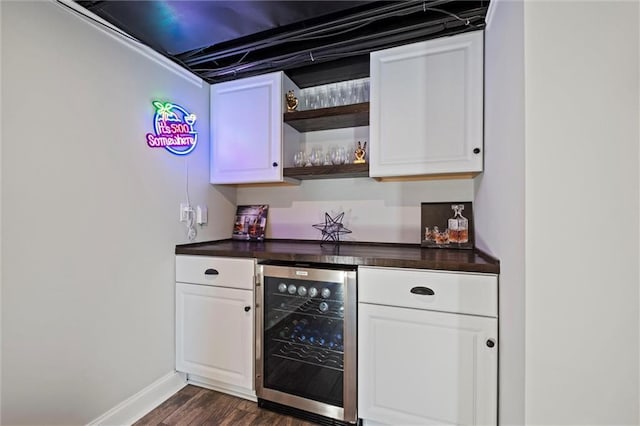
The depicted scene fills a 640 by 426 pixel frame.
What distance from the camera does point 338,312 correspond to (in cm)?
153

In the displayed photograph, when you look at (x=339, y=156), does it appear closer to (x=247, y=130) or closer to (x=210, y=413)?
(x=247, y=130)

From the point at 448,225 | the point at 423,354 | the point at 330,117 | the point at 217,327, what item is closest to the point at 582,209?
the point at 423,354

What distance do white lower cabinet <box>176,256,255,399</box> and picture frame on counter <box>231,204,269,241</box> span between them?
23.1 inches

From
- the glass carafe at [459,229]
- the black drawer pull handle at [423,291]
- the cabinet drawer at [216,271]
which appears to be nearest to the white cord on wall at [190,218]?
the cabinet drawer at [216,271]

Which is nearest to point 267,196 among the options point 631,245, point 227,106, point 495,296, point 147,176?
point 227,106

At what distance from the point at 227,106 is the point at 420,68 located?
1403mm

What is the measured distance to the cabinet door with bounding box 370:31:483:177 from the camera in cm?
153

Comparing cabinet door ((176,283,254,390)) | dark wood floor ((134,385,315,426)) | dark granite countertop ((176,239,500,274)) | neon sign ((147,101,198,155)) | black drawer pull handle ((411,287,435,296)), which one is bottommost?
dark wood floor ((134,385,315,426))

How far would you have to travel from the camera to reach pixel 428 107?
161 cm

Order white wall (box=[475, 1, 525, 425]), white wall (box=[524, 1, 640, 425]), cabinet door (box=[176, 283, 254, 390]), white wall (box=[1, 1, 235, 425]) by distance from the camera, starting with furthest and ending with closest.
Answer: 1. cabinet door (box=[176, 283, 254, 390])
2. white wall (box=[1, 1, 235, 425])
3. white wall (box=[475, 1, 525, 425])
4. white wall (box=[524, 1, 640, 425])

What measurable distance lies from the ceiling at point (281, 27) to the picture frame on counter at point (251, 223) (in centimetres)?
111

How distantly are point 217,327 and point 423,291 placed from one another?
1301 mm

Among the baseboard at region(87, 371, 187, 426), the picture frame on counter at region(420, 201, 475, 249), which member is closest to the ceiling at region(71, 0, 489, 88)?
the picture frame on counter at region(420, 201, 475, 249)

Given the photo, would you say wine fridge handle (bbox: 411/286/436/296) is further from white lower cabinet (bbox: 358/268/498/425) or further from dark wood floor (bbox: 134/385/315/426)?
dark wood floor (bbox: 134/385/315/426)
